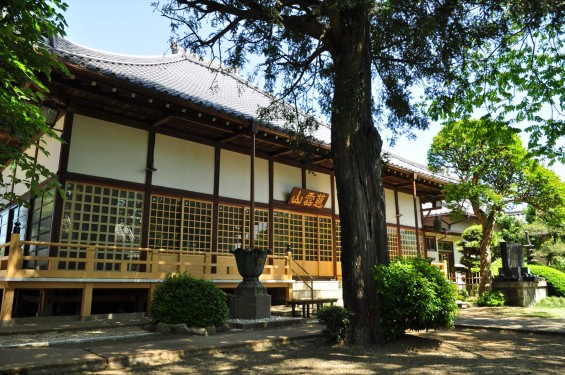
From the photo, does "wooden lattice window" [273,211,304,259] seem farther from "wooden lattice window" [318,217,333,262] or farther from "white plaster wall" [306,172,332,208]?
"white plaster wall" [306,172,332,208]

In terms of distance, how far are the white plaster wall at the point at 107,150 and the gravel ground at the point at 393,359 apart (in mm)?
6013

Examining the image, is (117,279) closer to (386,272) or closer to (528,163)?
(386,272)

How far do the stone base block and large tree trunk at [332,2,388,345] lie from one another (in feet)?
8.89

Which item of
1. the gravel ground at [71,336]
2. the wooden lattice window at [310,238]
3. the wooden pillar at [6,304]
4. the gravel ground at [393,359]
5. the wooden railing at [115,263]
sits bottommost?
the gravel ground at [393,359]

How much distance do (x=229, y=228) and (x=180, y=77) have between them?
5.23 m

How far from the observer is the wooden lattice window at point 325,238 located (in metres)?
15.2

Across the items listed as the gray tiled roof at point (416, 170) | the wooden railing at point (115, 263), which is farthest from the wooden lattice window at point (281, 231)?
the gray tiled roof at point (416, 170)

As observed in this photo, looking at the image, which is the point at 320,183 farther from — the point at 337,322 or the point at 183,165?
the point at 337,322

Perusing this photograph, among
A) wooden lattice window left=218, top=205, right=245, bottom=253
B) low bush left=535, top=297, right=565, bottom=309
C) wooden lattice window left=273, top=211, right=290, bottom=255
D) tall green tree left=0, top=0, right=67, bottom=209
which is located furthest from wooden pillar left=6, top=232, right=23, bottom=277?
low bush left=535, top=297, right=565, bottom=309

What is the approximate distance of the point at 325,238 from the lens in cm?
1535

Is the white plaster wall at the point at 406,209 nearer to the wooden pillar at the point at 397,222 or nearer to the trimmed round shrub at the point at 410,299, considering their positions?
the wooden pillar at the point at 397,222

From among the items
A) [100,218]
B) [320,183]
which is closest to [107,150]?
[100,218]

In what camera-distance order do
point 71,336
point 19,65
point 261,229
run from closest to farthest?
point 19,65
point 71,336
point 261,229

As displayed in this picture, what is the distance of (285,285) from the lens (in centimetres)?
1205
